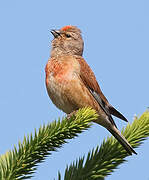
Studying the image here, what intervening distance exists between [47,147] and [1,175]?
1.65 feet

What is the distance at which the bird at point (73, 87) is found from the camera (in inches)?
186

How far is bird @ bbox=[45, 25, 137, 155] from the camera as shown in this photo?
4.73 meters

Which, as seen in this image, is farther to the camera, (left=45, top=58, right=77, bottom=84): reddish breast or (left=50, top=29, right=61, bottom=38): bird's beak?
(left=50, top=29, right=61, bottom=38): bird's beak

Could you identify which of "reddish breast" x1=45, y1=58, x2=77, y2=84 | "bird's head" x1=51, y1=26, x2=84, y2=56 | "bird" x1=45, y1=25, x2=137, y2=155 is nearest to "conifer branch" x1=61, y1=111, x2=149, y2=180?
"bird" x1=45, y1=25, x2=137, y2=155

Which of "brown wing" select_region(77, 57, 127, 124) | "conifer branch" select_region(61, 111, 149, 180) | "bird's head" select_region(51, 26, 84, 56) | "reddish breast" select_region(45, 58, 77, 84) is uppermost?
"bird's head" select_region(51, 26, 84, 56)

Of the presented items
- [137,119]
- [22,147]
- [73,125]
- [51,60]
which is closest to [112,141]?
[137,119]

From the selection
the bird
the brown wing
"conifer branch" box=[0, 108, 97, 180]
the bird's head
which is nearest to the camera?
"conifer branch" box=[0, 108, 97, 180]

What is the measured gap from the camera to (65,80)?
4.75 meters

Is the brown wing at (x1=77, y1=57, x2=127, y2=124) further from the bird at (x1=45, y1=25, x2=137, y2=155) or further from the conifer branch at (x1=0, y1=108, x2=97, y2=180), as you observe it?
the conifer branch at (x1=0, y1=108, x2=97, y2=180)

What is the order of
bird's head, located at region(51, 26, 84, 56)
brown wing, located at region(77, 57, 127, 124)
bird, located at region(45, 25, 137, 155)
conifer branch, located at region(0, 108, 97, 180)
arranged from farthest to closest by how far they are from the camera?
1. bird's head, located at region(51, 26, 84, 56)
2. brown wing, located at region(77, 57, 127, 124)
3. bird, located at region(45, 25, 137, 155)
4. conifer branch, located at region(0, 108, 97, 180)

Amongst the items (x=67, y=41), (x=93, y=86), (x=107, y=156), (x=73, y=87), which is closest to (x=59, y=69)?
(x=73, y=87)

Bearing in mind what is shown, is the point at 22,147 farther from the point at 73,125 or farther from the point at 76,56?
the point at 76,56

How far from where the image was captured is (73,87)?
476cm

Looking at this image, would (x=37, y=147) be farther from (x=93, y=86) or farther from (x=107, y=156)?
(x=93, y=86)
